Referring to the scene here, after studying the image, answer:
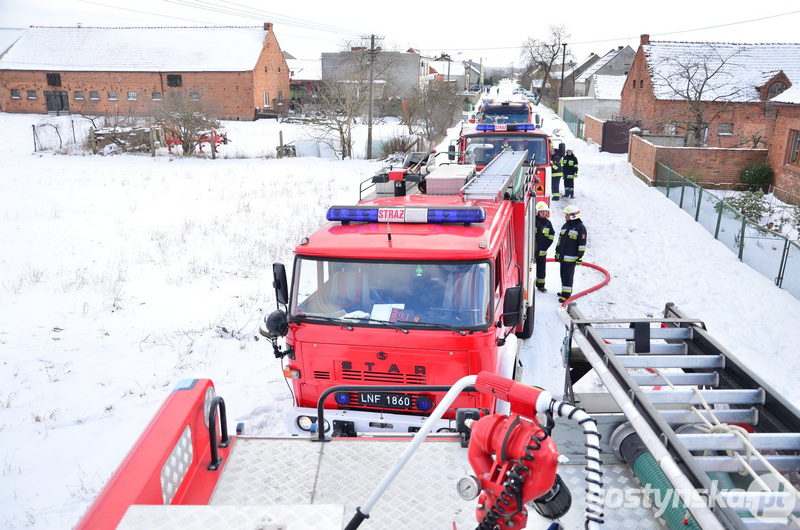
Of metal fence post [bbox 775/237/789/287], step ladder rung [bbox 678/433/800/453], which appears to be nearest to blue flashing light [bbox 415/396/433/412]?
step ladder rung [bbox 678/433/800/453]

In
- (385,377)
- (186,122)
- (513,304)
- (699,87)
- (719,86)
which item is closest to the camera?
(513,304)

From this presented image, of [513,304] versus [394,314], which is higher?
[513,304]

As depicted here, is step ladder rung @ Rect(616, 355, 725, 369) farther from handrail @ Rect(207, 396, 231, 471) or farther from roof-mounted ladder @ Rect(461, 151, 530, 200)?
roof-mounted ladder @ Rect(461, 151, 530, 200)

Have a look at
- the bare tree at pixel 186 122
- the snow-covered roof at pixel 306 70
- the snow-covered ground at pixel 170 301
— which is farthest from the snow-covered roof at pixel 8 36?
the snow-covered ground at pixel 170 301

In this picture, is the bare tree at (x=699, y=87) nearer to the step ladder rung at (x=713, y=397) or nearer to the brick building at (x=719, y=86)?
the brick building at (x=719, y=86)

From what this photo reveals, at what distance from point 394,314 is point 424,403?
2.65 feet

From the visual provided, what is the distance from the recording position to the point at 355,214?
5.54 meters

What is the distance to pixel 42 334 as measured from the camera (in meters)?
8.43

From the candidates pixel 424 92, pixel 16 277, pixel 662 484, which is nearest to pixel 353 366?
pixel 662 484

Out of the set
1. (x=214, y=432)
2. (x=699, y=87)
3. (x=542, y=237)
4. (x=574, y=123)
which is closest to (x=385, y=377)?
(x=214, y=432)

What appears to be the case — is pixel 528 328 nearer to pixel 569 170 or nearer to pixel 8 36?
pixel 569 170

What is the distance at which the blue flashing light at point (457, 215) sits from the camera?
5.27m

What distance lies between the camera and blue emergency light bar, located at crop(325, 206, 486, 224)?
5.30 m

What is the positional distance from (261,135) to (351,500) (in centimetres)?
3766
